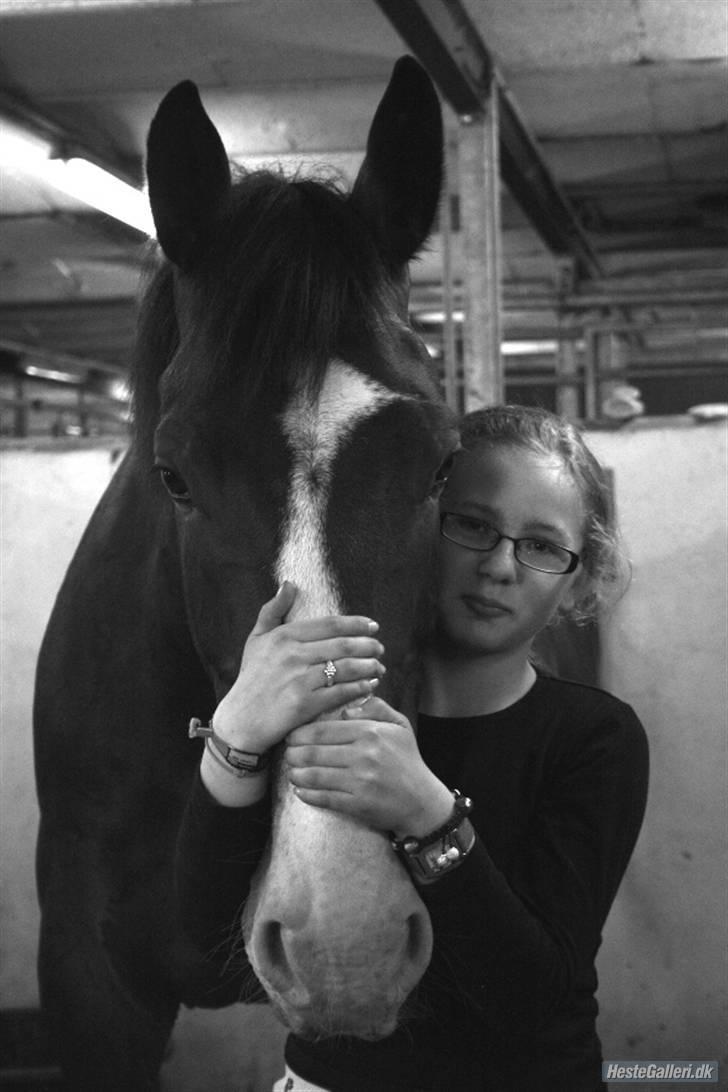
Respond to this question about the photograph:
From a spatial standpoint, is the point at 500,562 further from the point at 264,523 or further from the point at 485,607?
the point at 264,523

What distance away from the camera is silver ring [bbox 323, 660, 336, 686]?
1.21 meters

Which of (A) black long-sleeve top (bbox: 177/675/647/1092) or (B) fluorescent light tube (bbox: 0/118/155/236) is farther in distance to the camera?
(B) fluorescent light tube (bbox: 0/118/155/236)

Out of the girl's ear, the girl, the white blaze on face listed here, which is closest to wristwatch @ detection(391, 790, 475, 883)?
the girl

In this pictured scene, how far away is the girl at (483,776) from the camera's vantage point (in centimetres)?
123

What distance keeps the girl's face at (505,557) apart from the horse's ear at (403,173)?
35cm

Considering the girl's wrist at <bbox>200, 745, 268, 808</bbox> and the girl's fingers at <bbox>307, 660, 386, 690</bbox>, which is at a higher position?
the girl's fingers at <bbox>307, 660, 386, 690</bbox>

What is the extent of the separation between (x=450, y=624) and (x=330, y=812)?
43cm

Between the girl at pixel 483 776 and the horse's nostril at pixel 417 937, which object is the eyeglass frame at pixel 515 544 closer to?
the girl at pixel 483 776

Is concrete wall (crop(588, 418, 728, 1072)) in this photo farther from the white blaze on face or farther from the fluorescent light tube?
the fluorescent light tube

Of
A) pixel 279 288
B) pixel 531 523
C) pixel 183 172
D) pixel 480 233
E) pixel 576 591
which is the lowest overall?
pixel 576 591

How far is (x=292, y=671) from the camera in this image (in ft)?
3.98

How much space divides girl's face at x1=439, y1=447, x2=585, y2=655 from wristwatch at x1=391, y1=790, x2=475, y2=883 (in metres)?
0.32

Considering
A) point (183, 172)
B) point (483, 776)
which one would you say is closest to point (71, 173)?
point (183, 172)

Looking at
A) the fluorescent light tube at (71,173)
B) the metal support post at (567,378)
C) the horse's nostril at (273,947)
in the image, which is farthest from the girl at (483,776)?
the metal support post at (567,378)
